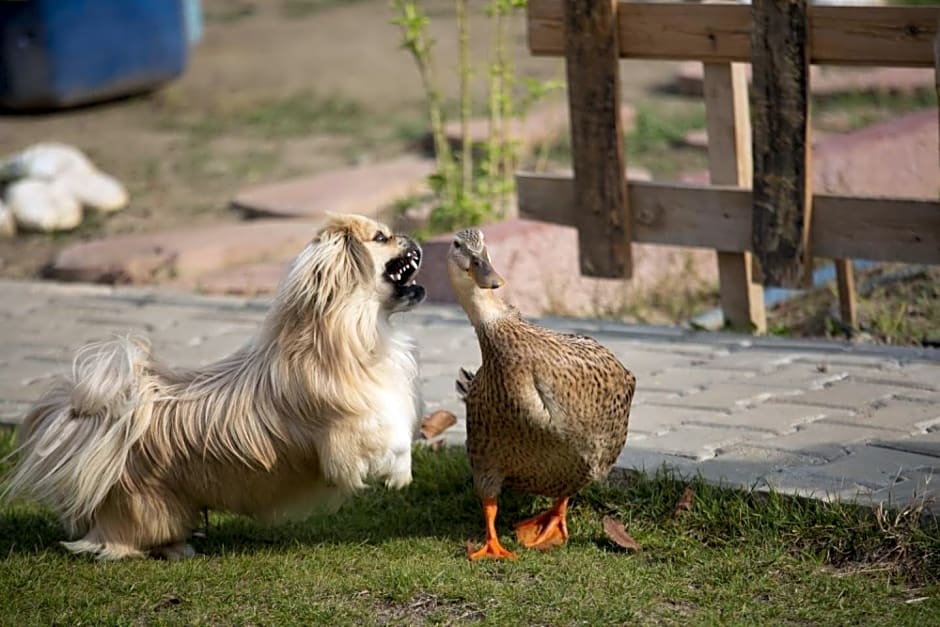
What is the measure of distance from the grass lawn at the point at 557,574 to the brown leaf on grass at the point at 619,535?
0.11 feet

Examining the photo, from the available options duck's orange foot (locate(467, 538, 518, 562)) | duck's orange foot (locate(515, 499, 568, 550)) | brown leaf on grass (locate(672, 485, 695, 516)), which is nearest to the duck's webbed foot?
duck's orange foot (locate(467, 538, 518, 562))

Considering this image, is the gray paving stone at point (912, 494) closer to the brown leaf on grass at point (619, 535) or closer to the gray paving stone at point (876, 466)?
the gray paving stone at point (876, 466)

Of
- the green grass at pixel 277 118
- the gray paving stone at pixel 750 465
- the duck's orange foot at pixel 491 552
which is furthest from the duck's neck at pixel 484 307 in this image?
the green grass at pixel 277 118

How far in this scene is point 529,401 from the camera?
165 inches

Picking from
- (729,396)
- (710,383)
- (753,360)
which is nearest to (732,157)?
(753,360)

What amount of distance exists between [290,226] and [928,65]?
14.6 feet

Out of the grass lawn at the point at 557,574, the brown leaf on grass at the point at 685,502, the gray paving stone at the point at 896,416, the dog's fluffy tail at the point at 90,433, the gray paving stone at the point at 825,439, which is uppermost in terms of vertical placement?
the dog's fluffy tail at the point at 90,433

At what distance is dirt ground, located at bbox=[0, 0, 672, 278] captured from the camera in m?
10.4

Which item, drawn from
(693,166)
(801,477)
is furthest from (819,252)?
(693,166)

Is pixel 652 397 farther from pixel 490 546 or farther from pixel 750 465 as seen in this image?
pixel 490 546

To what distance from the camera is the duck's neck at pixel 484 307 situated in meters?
4.29

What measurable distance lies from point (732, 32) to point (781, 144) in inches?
22.1

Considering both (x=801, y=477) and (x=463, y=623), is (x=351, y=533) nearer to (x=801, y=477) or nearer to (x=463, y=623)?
(x=463, y=623)

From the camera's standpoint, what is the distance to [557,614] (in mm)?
A: 3941
